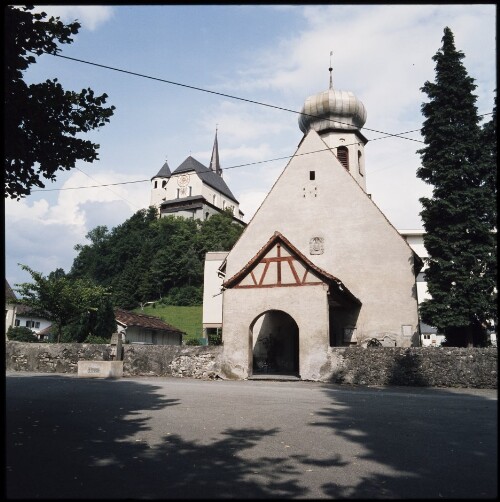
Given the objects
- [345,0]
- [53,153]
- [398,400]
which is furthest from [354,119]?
[345,0]

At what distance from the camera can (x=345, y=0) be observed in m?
2.96

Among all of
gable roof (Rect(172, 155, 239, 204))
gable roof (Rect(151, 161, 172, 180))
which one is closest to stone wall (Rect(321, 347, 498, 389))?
gable roof (Rect(172, 155, 239, 204))

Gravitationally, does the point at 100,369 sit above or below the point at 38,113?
below

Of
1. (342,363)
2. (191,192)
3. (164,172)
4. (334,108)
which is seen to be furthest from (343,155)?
(164,172)

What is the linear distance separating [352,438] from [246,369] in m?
11.8

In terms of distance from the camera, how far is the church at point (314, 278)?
61.0 ft

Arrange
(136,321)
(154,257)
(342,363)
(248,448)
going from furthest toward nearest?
(154,257), (136,321), (342,363), (248,448)

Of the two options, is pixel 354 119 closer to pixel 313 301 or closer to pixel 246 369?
pixel 313 301

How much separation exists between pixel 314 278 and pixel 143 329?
106 ft

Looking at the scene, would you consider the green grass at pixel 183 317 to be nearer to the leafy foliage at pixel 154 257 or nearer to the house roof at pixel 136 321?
the leafy foliage at pixel 154 257

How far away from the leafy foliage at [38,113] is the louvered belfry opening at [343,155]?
76.6ft

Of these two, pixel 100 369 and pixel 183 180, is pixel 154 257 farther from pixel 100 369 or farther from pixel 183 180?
pixel 100 369

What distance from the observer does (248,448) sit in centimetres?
655

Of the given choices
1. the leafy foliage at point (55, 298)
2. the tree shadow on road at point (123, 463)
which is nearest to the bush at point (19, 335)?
the leafy foliage at point (55, 298)
